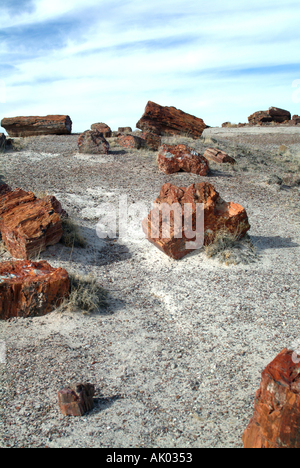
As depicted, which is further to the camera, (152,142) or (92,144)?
(152,142)

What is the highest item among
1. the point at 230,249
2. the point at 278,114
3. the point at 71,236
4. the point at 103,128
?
the point at 278,114

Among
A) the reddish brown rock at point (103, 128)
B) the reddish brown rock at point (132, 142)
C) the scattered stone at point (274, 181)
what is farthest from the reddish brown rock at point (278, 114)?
the scattered stone at point (274, 181)

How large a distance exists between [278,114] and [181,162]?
1989cm

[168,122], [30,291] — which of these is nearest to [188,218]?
[30,291]

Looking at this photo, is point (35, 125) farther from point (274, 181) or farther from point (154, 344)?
point (154, 344)

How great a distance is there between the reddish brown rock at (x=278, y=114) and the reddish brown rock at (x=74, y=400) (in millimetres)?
28808

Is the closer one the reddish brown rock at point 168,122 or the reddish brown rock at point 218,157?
the reddish brown rock at point 218,157

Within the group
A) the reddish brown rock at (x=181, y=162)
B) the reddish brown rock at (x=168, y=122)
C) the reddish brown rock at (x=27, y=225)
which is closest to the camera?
the reddish brown rock at (x=27, y=225)

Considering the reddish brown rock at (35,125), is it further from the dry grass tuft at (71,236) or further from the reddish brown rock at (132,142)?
the dry grass tuft at (71,236)

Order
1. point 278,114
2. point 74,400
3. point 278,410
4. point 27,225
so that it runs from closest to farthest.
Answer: point 278,410, point 74,400, point 27,225, point 278,114

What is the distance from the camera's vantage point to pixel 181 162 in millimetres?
11883

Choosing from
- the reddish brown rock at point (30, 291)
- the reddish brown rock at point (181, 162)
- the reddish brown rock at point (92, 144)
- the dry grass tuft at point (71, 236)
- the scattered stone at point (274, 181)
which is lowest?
the reddish brown rock at point (30, 291)

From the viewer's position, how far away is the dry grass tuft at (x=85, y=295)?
16.8 ft
